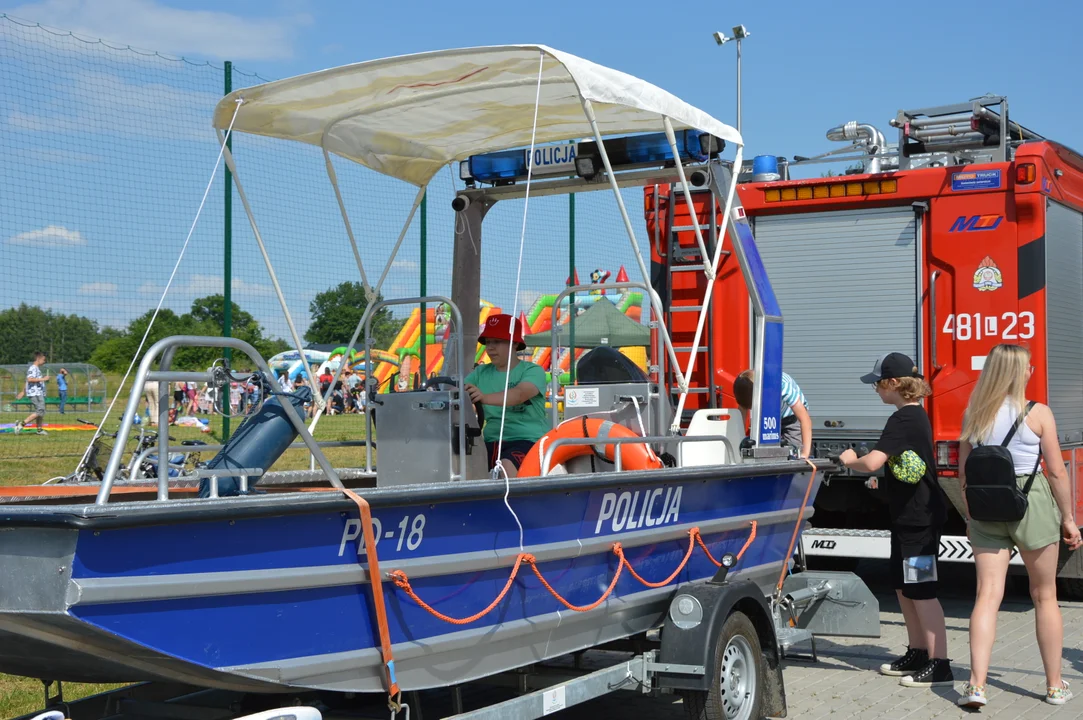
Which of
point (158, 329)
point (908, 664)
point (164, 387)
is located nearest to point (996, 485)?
point (908, 664)

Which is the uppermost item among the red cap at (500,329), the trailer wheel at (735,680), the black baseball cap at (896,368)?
the red cap at (500,329)

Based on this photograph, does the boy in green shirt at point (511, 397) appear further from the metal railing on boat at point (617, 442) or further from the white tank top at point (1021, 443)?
the white tank top at point (1021, 443)

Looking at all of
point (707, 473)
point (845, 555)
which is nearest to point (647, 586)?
point (707, 473)

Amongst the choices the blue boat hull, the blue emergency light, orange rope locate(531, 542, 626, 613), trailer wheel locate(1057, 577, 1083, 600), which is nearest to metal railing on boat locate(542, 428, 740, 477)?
the blue boat hull

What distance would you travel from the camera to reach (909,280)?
8.68 meters

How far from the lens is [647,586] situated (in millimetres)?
5062

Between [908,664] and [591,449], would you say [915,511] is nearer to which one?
[908,664]

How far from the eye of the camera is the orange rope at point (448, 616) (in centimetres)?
386

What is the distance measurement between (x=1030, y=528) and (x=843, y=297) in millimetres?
3305

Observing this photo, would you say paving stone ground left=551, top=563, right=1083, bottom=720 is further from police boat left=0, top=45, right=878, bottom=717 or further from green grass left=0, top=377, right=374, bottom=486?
green grass left=0, top=377, right=374, bottom=486

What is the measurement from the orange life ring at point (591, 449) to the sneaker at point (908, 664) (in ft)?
7.10

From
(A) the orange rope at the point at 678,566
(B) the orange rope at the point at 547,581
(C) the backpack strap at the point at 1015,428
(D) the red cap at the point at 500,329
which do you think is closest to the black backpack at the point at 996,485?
(C) the backpack strap at the point at 1015,428

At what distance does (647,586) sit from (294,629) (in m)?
1.89

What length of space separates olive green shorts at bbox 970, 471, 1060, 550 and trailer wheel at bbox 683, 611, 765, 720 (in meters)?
1.43
